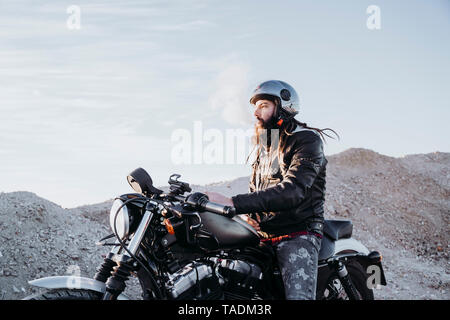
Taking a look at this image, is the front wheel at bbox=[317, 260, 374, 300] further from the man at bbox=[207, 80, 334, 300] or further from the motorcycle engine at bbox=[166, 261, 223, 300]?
the motorcycle engine at bbox=[166, 261, 223, 300]

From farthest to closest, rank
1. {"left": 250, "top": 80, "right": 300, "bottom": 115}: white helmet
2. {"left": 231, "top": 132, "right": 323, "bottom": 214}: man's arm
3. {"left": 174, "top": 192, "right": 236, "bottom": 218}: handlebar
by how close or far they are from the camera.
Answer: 1. {"left": 250, "top": 80, "right": 300, "bottom": 115}: white helmet
2. {"left": 231, "top": 132, "right": 323, "bottom": 214}: man's arm
3. {"left": 174, "top": 192, "right": 236, "bottom": 218}: handlebar

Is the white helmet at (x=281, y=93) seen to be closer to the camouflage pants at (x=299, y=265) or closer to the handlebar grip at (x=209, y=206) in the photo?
the camouflage pants at (x=299, y=265)

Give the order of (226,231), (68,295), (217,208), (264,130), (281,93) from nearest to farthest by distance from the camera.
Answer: (68,295)
(217,208)
(226,231)
(281,93)
(264,130)

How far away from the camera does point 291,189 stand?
407cm

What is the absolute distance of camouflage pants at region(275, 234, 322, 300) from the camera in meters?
3.99

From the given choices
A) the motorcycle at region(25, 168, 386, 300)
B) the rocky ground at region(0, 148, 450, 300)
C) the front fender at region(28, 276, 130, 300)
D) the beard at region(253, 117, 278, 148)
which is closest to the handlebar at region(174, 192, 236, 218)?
the motorcycle at region(25, 168, 386, 300)

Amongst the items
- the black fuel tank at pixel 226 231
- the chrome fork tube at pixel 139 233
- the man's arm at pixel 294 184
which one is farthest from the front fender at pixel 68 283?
the man's arm at pixel 294 184

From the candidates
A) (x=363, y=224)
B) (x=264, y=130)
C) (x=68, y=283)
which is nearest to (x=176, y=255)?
(x=68, y=283)

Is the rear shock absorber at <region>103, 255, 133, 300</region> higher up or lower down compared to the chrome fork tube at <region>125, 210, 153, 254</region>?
lower down

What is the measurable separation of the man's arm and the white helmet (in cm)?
42

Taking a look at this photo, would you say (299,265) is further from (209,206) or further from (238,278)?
(209,206)

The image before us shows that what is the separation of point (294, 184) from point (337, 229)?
1030mm
